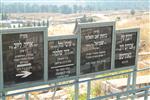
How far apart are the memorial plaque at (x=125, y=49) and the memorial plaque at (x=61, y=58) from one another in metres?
1.08

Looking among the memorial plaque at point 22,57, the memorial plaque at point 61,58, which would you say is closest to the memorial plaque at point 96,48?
the memorial plaque at point 61,58

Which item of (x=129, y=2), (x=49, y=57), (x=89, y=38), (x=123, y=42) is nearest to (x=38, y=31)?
(x=49, y=57)

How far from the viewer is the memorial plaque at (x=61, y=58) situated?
5285 mm

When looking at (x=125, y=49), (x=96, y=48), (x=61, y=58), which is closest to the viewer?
(x=61, y=58)

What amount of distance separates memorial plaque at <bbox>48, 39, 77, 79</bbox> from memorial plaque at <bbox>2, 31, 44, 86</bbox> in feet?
0.63

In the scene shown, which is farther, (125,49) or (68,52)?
(125,49)

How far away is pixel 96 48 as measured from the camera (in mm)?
5730

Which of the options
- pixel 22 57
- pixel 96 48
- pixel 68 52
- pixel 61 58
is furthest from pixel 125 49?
pixel 22 57

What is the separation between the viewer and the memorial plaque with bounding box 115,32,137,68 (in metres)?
6.13

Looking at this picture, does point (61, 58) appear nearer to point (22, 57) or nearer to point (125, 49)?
point (22, 57)

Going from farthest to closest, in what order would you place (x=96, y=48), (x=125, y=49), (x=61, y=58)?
(x=125, y=49)
(x=96, y=48)
(x=61, y=58)

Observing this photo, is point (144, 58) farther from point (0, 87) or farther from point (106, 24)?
point (0, 87)

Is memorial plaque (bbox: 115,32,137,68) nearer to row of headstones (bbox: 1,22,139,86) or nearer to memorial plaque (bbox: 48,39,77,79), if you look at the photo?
row of headstones (bbox: 1,22,139,86)

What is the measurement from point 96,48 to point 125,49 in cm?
81
